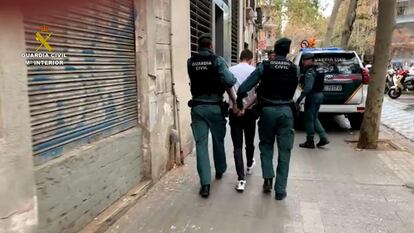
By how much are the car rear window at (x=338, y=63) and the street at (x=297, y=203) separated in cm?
322

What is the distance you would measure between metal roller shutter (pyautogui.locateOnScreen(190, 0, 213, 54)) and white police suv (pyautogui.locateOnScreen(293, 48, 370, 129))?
2279mm

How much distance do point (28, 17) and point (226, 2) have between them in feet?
36.2

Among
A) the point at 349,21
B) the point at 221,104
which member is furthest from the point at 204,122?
the point at 349,21

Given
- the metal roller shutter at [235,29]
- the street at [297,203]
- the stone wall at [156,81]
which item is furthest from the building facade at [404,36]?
the stone wall at [156,81]

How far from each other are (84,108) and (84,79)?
0.86 feet

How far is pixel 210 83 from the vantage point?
5.42m

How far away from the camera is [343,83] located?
10.0 meters

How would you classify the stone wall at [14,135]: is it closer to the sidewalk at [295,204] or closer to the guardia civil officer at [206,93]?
the sidewalk at [295,204]

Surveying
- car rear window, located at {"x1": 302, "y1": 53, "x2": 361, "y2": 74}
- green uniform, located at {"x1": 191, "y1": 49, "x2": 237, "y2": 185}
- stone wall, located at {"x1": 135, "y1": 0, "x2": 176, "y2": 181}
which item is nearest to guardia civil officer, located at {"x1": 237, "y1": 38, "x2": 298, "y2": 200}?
green uniform, located at {"x1": 191, "y1": 49, "x2": 237, "y2": 185}

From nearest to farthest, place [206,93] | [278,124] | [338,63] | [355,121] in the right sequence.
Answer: [278,124], [206,93], [338,63], [355,121]

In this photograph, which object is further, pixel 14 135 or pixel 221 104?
pixel 221 104

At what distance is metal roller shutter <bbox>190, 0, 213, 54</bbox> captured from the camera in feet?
29.0

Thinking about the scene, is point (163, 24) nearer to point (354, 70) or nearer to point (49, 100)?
point (49, 100)

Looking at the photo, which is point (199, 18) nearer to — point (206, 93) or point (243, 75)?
point (243, 75)
